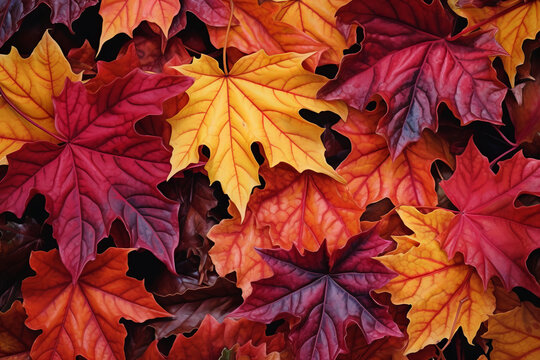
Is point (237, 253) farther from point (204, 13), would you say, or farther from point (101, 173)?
point (204, 13)

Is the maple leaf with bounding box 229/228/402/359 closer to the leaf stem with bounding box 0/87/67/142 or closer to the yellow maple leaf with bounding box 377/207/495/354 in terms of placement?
the yellow maple leaf with bounding box 377/207/495/354

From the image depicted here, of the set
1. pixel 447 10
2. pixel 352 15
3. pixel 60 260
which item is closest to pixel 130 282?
pixel 60 260

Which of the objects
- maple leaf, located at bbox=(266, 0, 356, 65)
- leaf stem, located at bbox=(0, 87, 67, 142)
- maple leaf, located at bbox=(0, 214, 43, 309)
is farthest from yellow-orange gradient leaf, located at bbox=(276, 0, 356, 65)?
maple leaf, located at bbox=(0, 214, 43, 309)

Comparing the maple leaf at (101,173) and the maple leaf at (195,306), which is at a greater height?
the maple leaf at (101,173)

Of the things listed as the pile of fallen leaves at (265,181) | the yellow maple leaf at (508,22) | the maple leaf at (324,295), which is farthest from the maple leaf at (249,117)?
the yellow maple leaf at (508,22)

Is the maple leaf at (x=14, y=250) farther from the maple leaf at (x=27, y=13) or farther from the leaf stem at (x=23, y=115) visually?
the maple leaf at (x=27, y=13)

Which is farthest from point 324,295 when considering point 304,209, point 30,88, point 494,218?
point 30,88

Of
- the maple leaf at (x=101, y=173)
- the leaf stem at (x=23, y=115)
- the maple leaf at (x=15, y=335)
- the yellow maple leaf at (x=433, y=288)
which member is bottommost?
the yellow maple leaf at (x=433, y=288)

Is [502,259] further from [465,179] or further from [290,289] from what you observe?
[290,289]
